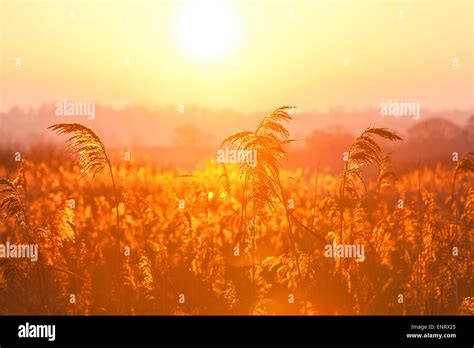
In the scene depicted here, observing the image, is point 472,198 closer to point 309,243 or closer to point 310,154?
point 309,243

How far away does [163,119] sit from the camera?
150625 millimetres

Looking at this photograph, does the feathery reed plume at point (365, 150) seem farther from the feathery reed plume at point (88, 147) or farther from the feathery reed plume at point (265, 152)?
the feathery reed plume at point (88, 147)

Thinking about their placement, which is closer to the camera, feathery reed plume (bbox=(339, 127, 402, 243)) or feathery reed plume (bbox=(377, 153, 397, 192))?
feathery reed plume (bbox=(339, 127, 402, 243))

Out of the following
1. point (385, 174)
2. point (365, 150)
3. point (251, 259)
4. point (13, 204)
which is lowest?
point (251, 259)

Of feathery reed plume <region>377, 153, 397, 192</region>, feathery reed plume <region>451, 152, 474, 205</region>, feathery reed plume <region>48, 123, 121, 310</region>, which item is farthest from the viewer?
feathery reed plume <region>377, 153, 397, 192</region>

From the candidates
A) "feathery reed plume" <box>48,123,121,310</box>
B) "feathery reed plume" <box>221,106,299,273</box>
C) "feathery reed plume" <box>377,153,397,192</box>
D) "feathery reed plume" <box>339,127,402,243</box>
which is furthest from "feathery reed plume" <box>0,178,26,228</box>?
"feathery reed plume" <box>377,153,397,192</box>

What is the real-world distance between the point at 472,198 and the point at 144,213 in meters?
5.44

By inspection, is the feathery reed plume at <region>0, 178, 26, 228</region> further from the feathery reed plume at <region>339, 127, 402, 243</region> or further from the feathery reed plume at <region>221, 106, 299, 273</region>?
the feathery reed plume at <region>339, 127, 402, 243</region>

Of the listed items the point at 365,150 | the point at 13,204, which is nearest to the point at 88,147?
the point at 13,204

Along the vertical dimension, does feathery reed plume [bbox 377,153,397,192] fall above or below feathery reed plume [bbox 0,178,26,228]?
above

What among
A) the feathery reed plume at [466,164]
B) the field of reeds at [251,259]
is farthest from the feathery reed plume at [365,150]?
the feathery reed plume at [466,164]

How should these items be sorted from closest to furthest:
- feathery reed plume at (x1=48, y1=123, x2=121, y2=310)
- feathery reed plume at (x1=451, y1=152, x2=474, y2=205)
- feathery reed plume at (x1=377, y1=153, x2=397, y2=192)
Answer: feathery reed plume at (x1=48, y1=123, x2=121, y2=310) → feathery reed plume at (x1=451, y1=152, x2=474, y2=205) → feathery reed plume at (x1=377, y1=153, x2=397, y2=192)

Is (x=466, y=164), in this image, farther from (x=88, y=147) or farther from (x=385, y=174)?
(x=88, y=147)
